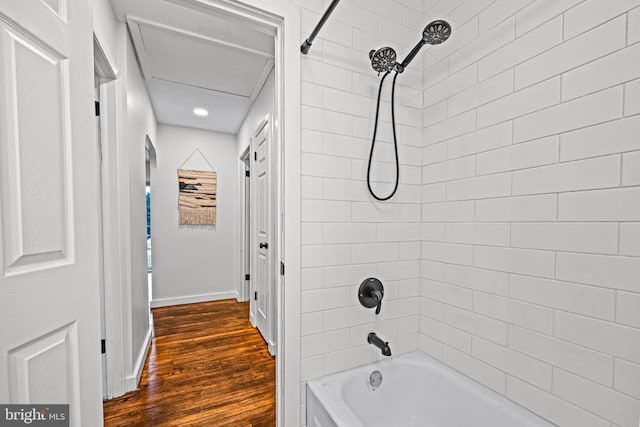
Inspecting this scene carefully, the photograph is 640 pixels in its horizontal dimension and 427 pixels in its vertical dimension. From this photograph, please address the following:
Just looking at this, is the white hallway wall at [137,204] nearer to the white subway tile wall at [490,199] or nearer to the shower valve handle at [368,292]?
the white subway tile wall at [490,199]

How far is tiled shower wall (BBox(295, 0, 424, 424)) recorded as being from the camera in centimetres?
135

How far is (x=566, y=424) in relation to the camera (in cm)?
100

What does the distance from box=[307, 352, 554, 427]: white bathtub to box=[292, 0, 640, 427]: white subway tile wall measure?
0.07m

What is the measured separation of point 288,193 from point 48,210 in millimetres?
822

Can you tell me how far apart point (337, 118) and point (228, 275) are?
360cm

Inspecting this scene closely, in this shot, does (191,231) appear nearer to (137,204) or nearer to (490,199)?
(137,204)

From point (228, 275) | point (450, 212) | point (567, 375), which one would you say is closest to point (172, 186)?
point (228, 275)

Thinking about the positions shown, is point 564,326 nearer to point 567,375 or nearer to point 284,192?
point 567,375

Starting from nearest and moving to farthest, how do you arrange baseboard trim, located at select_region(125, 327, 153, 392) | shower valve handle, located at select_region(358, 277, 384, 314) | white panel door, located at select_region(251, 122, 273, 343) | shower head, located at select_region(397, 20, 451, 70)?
shower head, located at select_region(397, 20, 451, 70)
shower valve handle, located at select_region(358, 277, 384, 314)
baseboard trim, located at select_region(125, 327, 153, 392)
white panel door, located at select_region(251, 122, 273, 343)

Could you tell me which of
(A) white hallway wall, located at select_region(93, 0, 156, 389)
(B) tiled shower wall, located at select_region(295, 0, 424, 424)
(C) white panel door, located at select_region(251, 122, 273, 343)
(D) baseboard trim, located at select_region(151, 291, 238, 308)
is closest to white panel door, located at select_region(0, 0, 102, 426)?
(B) tiled shower wall, located at select_region(295, 0, 424, 424)

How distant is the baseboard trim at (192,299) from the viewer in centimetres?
384

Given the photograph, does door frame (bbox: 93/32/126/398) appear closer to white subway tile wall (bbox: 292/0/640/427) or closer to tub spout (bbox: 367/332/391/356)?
white subway tile wall (bbox: 292/0/640/427)

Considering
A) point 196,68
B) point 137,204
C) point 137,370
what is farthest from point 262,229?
point 196,68

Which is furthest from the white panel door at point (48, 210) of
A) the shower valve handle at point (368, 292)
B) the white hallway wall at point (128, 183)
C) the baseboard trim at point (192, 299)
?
the baseboard trim at point (192, 299)
